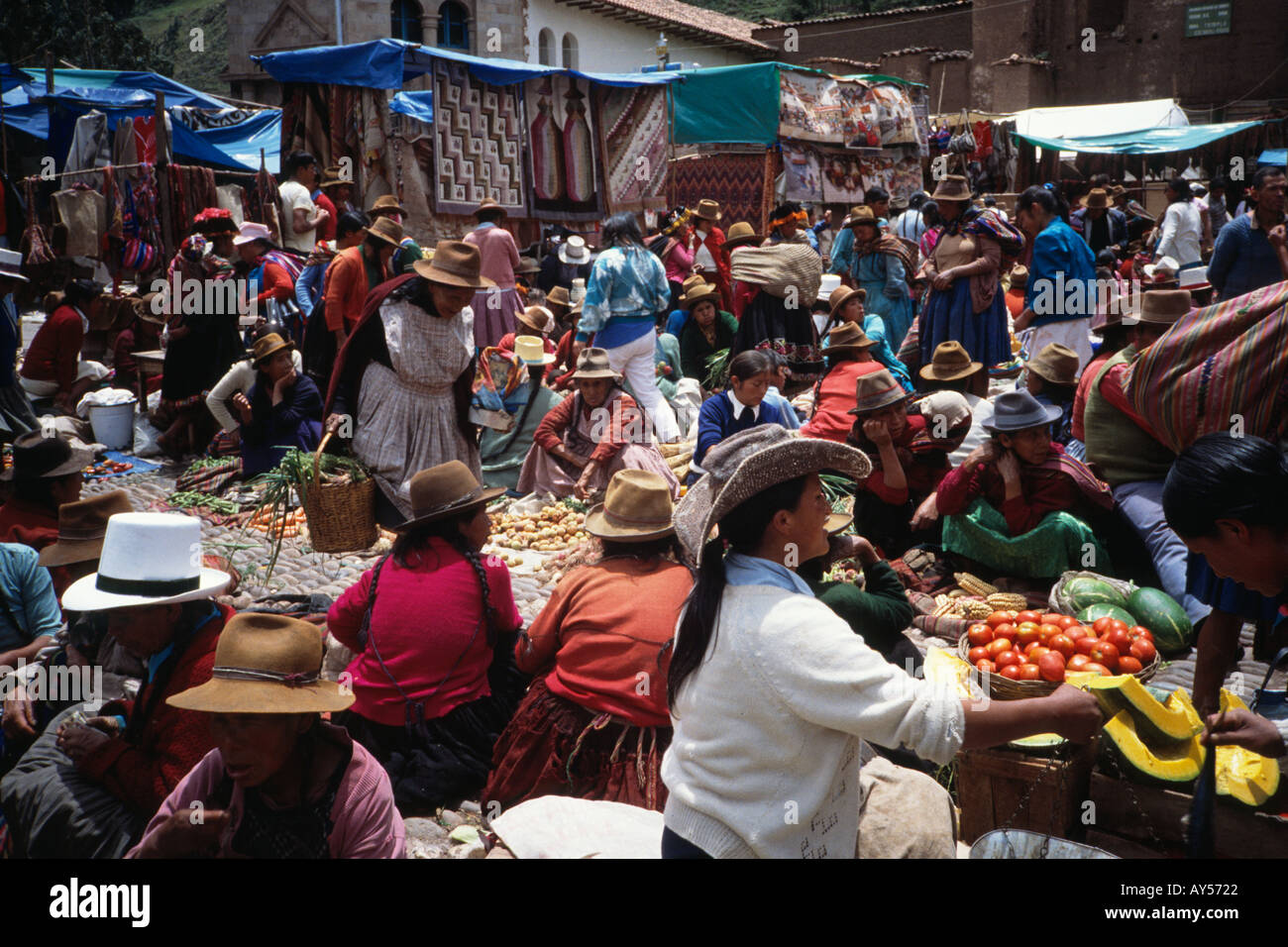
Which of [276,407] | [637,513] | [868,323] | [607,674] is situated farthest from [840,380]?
[276,407]

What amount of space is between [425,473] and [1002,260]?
610 centimetres

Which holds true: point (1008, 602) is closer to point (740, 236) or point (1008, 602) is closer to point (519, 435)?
point (519, 435)

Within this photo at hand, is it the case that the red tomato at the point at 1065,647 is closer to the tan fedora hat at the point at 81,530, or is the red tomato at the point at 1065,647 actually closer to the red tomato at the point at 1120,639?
the red tomato at the point at 1120,639

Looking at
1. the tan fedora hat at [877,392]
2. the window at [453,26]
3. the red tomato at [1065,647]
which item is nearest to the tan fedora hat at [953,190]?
the tan fedora hat at [877,392]

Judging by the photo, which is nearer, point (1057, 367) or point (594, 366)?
point (1057, 367)

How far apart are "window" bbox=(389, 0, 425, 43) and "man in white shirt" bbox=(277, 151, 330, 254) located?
17.0 meters

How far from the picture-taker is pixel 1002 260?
873 cm

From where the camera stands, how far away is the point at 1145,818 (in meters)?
3.45

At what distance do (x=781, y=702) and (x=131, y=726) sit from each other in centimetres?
201

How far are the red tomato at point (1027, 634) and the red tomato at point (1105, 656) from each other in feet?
0.71

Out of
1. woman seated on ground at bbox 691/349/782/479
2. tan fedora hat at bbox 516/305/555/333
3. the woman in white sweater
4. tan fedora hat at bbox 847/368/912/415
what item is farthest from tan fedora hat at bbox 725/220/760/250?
the woman in white sweater

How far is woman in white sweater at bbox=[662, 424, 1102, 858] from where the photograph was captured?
2.21m
